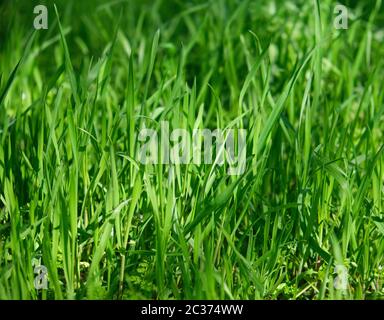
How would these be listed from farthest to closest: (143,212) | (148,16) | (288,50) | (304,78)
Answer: (148,16)
(288,50)
(304,78)
(143,212)

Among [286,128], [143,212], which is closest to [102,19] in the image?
[286,128]

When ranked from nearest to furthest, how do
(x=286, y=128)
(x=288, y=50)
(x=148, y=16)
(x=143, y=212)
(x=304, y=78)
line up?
(x=143, y=212) → (x=286, y=128) → (x=304, y=78) → (x=288, y=50) → (x=148, y=16)

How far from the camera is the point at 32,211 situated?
78.2 inches

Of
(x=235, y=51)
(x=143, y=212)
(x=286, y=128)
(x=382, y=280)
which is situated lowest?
(x=382, y=280)

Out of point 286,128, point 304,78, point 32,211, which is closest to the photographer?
point 32,211

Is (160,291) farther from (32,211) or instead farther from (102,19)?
(102,19)

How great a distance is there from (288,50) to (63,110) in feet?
3.62

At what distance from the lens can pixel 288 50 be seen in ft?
10.4

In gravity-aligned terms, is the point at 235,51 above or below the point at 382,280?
above

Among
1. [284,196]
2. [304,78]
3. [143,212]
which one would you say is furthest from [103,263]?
[304,78]

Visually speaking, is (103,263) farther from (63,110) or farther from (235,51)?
(235,51)

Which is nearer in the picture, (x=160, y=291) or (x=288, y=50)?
(x=160, y=291)
